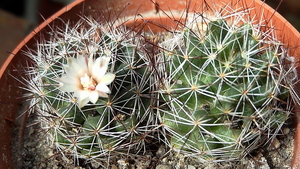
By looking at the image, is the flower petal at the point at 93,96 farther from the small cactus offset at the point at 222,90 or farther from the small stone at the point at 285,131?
the small stone at the point at 285,131

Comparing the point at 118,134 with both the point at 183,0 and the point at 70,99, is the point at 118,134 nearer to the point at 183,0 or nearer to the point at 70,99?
the point at 70,99

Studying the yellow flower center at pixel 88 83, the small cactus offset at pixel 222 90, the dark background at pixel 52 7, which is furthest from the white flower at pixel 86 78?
the dark background at pixel 52 7

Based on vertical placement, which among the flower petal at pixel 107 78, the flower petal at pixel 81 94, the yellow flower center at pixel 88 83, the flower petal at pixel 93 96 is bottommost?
the flower petal at pixel 81 94

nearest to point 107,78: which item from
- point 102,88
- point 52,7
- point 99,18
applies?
point 102,88

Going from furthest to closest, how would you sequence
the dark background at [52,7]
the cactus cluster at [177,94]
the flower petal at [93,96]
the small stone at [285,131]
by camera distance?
the dark background at [52,7] < the small stone at [285,131] < the cactus cluster at [177,94] < the flower petal at [93,96]

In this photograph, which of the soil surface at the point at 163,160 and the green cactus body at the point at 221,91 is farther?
the soil surface at the point at 163,160

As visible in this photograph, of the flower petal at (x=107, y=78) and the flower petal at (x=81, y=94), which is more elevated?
the flower petal at (x=107, y=78)

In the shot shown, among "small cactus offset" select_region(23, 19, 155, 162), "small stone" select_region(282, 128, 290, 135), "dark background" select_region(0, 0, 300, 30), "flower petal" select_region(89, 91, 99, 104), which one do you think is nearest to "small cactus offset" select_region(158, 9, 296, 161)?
"small cactus offset" select_region(23, 19, 155, 162)

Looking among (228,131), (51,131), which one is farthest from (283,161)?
(51,131)

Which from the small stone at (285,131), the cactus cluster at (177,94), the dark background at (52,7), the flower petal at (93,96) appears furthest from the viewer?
the dark background at (52,7)
